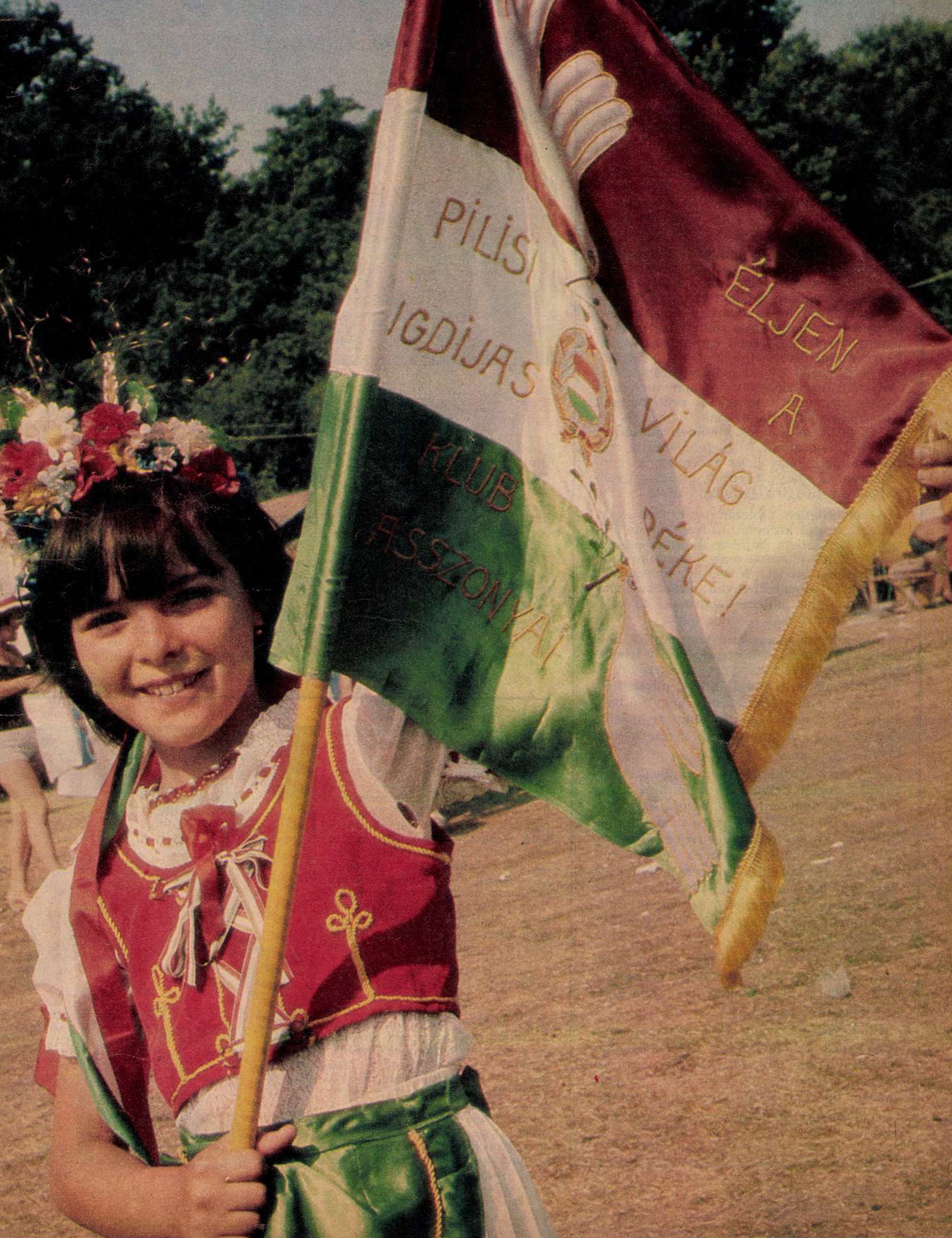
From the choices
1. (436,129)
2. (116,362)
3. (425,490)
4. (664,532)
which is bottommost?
(664,532)

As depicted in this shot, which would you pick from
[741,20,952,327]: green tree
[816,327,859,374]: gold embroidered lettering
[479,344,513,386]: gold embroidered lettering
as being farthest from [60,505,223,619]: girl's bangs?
[741,20,952,327]: green tree

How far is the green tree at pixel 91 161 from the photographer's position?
16.6 meters

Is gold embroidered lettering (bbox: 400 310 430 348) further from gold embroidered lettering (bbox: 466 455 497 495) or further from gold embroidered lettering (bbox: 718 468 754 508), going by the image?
gold embroidered lettering (bbox: 718 468 754 508)

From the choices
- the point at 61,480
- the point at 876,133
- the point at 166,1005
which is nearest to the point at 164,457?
the point at 61,480

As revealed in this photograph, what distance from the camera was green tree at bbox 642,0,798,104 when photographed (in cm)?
1986


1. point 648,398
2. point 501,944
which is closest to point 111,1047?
point 648,398

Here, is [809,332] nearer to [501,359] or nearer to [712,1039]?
[501,359]

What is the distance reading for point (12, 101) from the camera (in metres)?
19.7

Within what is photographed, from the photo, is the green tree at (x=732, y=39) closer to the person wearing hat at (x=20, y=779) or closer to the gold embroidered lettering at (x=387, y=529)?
the person wearing hat at (x=20, y=779)

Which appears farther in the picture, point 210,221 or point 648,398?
point 210,221

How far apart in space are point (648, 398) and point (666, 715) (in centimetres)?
43

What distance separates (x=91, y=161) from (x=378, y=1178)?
→ 18669mm

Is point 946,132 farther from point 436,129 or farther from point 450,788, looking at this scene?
point 436,129

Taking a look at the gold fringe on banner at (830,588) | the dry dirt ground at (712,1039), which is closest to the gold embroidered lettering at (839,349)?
the gold fringe on banner at (830,588)
